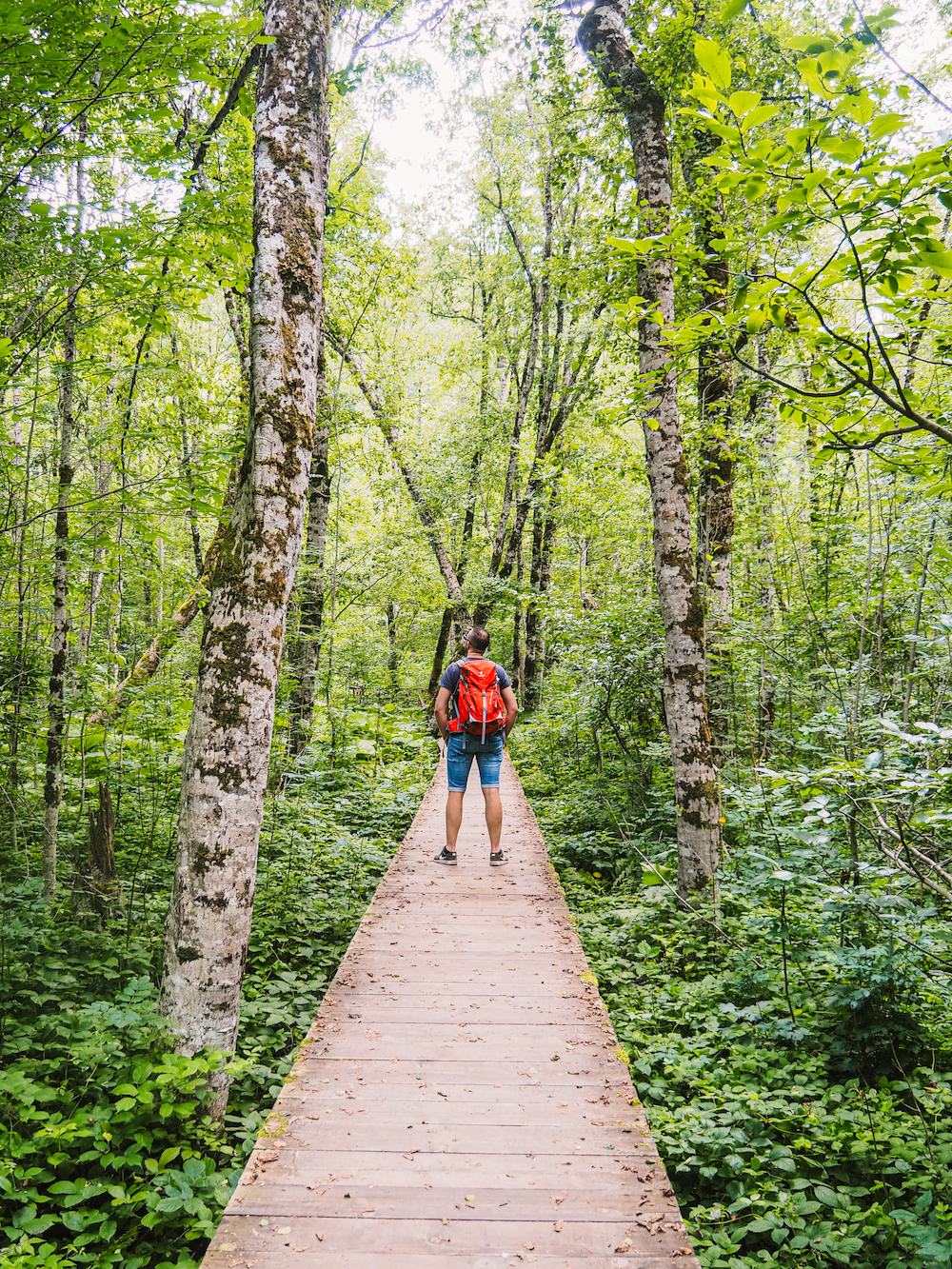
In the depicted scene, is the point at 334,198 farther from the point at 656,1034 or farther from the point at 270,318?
the point at 656,1034

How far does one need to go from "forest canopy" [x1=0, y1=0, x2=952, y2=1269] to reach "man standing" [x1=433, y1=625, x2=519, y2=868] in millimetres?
1401

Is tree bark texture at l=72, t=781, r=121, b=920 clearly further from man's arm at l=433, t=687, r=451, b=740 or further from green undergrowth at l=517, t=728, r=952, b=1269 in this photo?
green undergrowth at l=517, t=728, r=952, b=1269

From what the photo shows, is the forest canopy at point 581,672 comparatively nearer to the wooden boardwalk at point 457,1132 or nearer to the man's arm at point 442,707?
the wooden boardwalk at point 457,1132

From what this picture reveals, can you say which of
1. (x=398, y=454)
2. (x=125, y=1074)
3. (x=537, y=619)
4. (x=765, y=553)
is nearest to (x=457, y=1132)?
(x=125, y=1074)

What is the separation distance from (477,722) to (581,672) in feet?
11.3

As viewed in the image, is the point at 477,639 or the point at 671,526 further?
the point at 477,639

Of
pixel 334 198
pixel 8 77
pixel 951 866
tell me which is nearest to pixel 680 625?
pixel 951 866

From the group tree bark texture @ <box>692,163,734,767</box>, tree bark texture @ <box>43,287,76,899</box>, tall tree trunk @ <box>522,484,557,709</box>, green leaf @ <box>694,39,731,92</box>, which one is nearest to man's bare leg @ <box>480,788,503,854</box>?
tree bark texture @ <box>692,163,734,767</box>

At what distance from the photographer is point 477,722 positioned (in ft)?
20.0

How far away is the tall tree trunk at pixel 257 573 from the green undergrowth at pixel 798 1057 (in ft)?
8.04

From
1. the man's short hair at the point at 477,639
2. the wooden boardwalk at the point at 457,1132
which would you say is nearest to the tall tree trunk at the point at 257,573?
the wooden boardwalk at the point at 457,1132

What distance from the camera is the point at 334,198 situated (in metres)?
8.73

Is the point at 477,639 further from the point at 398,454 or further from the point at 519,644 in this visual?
the point at 519,644

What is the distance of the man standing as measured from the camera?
6.12 metres
